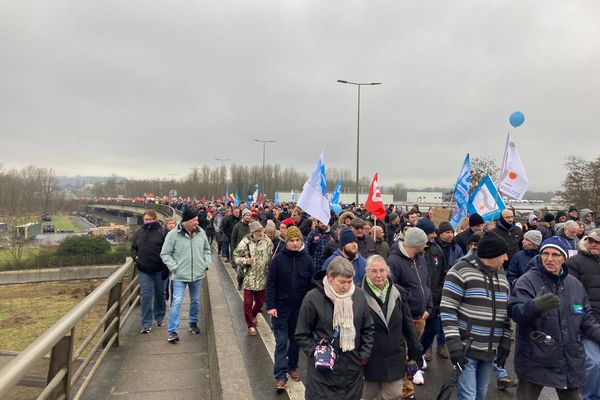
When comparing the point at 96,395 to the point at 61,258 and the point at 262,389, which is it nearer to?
the point at 262,389

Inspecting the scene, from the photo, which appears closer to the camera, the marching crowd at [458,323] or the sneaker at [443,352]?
the marching crowd at [458,323]

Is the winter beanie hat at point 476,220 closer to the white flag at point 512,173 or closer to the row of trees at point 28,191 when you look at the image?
the white flag at point 512,173

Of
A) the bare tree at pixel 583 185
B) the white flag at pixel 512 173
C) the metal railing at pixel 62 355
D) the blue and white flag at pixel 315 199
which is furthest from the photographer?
the bare tree at pixel 583 185

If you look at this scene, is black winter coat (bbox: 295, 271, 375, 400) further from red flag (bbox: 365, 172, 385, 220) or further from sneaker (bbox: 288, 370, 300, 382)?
red flag (bbox: 365, 172, 385, 220)

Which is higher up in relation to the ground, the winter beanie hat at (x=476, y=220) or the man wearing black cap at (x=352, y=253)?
the winter beanie hat at (x=476, y=220)

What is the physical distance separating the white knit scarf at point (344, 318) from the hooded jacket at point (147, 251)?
13.3ft

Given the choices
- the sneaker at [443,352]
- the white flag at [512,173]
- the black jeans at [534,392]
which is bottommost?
the sneaker at [443,352]

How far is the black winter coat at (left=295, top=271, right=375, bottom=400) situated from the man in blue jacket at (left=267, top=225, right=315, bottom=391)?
1446 millimetres

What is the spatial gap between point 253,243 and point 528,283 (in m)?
3.87

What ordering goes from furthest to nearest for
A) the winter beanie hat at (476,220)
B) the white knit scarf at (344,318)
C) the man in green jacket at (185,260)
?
the winter beanie hat at (476,220) < the man in green jacket at (185,260) < the white knit scarf at (344,318)

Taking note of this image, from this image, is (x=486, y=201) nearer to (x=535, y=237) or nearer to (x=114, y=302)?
(x=535, y=237)

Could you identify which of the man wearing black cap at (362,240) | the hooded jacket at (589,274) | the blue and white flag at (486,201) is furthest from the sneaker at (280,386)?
the blue and white flag at (486,201)

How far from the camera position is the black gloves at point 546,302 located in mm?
3213

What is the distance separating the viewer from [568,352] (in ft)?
11.2
